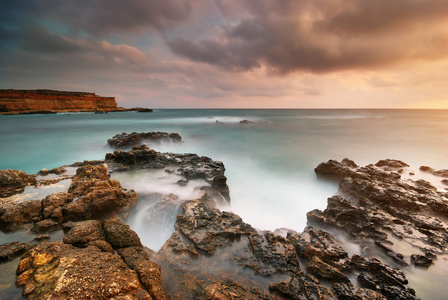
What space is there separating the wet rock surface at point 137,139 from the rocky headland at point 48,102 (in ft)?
222

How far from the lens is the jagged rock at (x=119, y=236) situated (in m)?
3.59

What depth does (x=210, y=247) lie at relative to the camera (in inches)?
161

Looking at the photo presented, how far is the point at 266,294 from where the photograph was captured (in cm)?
308

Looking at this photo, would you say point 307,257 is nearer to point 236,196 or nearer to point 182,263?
point 182,263

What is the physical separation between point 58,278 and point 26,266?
0.81 metres

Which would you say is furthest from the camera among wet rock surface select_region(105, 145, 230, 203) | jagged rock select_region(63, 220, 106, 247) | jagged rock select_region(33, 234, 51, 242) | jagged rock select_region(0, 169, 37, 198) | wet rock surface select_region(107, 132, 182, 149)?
wet rock surface select_region(107, 132, 182, 149)

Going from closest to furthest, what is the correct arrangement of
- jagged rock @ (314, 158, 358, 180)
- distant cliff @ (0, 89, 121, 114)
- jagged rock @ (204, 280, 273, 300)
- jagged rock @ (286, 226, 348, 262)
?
jagged rock @ (204, 280, 273, 300) → jagged rock @ (286, 226, 348, 262) → jagged rock @ (314, 158, 358, 180) → distant cliff @ (0, 89, 121, 114)

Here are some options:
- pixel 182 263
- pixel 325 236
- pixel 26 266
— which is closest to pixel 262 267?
pixel 182 263

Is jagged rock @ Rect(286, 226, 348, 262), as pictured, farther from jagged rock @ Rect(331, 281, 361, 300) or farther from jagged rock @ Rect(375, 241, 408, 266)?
jagged rock @ Rect(375, 241, 408, 266)

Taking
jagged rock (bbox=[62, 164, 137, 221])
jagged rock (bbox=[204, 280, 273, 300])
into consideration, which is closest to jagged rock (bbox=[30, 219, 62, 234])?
jagged rock (bbox=[62, 164, 137, 221])

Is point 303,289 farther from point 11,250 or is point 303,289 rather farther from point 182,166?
point 182,166

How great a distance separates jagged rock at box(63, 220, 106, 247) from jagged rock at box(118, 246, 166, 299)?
25.3 inches

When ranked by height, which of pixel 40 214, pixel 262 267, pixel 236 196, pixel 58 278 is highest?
pixel 58 278

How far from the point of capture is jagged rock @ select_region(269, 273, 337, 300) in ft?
10.1
